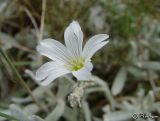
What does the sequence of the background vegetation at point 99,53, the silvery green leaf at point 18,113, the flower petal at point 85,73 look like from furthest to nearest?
the background vegetation at point 99,53 → the silvery green leaf at point 18,113 → the flower petal at point 85,73

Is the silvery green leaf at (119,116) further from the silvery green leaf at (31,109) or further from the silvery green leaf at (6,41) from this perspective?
the silvery green leaf at (6,41)

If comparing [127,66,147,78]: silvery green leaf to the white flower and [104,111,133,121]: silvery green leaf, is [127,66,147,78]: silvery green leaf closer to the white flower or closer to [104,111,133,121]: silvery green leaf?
[104,111,133,121]: silvery green leaf

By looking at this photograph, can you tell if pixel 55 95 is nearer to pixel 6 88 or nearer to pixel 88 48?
pixel 6 88

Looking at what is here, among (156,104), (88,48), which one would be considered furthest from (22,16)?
(88,48)

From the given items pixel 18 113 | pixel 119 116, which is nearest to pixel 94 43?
pixel 18 113

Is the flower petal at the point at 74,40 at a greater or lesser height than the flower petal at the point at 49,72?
greater

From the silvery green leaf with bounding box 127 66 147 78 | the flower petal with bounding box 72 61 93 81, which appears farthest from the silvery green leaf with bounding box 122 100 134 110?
the flower petal with bounding box 72 61 93 81

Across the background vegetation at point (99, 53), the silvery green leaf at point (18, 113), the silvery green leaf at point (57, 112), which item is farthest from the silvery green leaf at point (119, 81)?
the silvery green leaf at point (18, 113)
